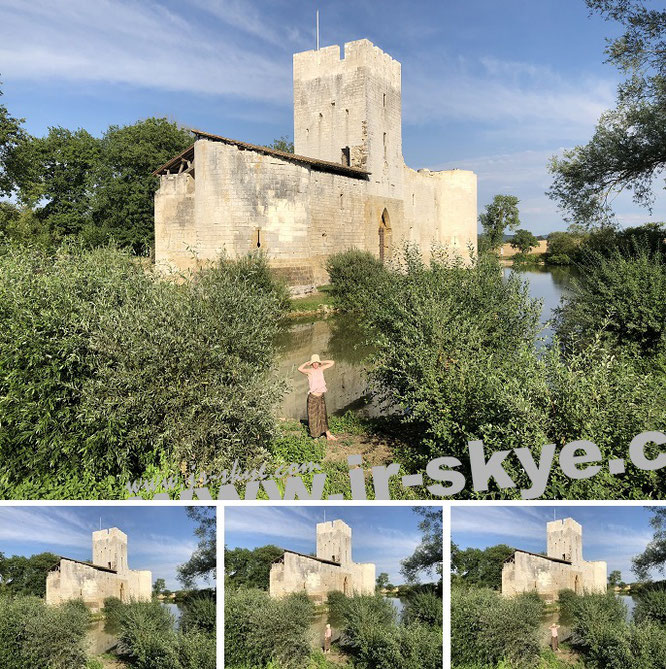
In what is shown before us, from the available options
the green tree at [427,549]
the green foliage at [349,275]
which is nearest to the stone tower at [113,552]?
the green tree at [427,549]

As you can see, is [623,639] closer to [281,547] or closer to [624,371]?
[281,547]

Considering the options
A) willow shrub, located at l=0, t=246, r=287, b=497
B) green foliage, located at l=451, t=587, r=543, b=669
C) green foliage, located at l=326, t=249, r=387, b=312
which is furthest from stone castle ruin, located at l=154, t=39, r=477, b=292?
green foliage, located at l=451, t=587, r=543, b=669

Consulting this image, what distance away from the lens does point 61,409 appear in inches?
227

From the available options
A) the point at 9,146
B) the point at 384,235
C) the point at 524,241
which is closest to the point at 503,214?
the point at 524,241

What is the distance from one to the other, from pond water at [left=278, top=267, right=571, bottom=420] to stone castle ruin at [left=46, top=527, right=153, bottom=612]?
4.70 meters

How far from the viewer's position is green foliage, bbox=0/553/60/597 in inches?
89.7

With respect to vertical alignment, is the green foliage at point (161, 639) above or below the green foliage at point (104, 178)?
below

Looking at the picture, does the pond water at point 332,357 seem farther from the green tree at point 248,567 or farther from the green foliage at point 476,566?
the green foliage at point 476,566

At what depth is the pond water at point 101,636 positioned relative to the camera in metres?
2.25

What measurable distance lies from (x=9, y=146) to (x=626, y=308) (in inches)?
967

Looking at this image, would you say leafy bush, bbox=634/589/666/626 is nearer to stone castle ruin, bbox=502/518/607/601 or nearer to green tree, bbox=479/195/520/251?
stone castle ruin, bbox=502/518/607/601

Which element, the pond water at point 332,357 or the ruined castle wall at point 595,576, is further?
the pond water at point 332,357

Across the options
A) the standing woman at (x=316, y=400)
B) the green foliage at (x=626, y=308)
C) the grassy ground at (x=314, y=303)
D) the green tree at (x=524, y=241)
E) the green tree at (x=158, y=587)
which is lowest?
the green tree at (x=158, y=587)

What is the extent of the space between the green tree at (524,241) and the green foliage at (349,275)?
52.0 m
